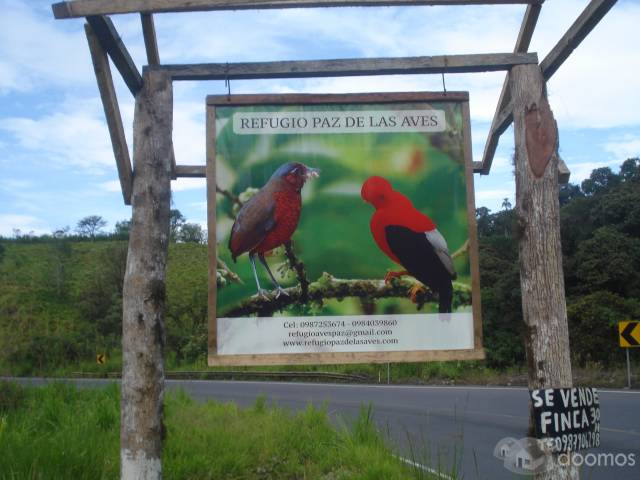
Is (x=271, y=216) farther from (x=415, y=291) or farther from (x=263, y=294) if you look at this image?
(x=415, y=291)

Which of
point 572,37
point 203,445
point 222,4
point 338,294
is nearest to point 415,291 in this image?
point 338,294

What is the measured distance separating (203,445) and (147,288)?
3.29 meters

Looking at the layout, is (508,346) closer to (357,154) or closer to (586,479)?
(586,479)

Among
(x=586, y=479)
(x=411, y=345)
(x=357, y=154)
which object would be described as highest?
(x=357, y=154)

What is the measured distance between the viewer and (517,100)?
4.40m

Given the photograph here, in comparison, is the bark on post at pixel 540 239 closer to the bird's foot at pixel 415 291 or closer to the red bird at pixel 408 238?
the red bird at pixel 408 238

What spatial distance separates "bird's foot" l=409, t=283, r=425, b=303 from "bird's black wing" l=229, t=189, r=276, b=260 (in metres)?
1.02

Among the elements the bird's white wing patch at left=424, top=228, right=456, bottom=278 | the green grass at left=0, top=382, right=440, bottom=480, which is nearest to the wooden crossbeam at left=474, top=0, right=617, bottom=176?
the bird's white wing patch at left=424, top=228, right=456, bottom=278

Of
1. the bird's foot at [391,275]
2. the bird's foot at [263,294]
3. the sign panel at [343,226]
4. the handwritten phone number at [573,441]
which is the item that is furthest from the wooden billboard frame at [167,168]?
the bird's foot at [391,275]

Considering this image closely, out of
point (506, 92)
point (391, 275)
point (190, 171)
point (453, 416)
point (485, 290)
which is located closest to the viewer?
point (391, 275)

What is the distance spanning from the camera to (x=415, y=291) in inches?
181

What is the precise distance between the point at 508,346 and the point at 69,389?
53.6 feet

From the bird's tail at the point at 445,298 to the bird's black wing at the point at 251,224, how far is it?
1200mm

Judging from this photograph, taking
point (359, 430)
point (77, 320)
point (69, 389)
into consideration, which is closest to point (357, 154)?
point (359, 430)
